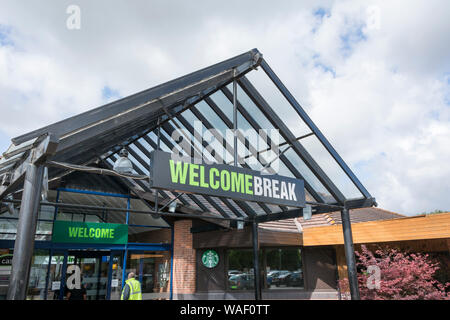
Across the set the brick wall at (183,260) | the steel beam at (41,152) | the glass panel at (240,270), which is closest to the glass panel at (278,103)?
the steel beam at (41,152)

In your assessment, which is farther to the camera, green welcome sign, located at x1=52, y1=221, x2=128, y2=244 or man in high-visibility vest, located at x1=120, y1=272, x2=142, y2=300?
green welcome sign, located at x1=52, y1=221, x2=128, y2=244

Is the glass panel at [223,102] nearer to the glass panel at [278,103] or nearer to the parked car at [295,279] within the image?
the glass panel at [278,103]

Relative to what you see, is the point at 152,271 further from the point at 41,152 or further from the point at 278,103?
the point at 41,152

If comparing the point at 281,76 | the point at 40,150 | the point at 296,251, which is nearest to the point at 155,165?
the point at 40,150

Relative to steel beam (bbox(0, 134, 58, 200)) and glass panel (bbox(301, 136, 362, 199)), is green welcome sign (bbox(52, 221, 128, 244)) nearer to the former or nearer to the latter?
steel beam (bbox(0, 134, 58, 200))

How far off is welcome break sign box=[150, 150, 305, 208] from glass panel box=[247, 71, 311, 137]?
6.44ft

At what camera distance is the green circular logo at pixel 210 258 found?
13.6 meters

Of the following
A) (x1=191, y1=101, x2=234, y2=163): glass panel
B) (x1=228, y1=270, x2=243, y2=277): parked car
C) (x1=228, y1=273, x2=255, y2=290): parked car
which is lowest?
(x1=228, y1=273, x2=255, y2=290): parked car

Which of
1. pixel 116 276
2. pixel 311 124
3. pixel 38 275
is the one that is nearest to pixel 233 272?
pixel 116 276

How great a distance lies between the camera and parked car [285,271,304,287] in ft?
44.9

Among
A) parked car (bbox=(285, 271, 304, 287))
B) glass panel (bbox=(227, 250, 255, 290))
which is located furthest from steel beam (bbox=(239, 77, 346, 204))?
glass panel (bbox=(227, 250, 255, 290))

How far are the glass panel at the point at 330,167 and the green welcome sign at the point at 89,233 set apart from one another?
7.53m

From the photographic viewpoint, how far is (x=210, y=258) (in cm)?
1370

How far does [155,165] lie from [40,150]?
1.90 m
